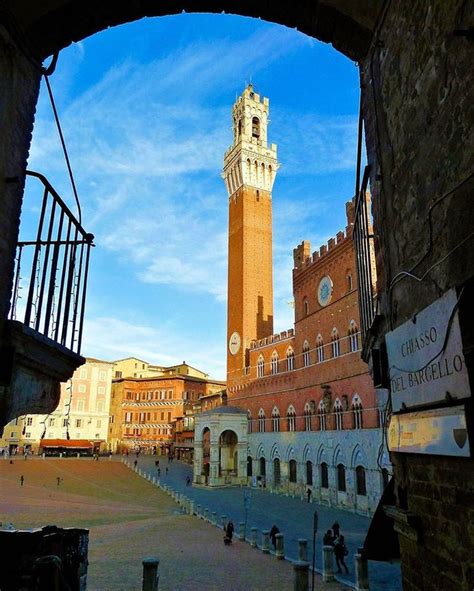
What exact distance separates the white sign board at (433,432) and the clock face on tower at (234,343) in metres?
45.0

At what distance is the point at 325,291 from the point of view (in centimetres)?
3528

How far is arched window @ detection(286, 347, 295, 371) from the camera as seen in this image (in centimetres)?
3950

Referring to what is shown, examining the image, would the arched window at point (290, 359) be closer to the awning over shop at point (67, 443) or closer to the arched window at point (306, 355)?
the arched window at point (306, 355)

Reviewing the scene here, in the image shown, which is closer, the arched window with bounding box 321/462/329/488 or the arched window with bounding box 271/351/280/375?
the arched window with bounding box 321/462/329/488

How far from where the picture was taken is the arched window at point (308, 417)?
113ft


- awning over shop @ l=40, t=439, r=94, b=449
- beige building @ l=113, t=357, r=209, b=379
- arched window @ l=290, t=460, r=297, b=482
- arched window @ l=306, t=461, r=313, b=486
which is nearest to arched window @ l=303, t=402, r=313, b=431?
arched window @ l=306, t=461, r=313, b=486

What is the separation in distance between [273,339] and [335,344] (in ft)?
38.0

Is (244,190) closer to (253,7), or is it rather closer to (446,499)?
(253,7)

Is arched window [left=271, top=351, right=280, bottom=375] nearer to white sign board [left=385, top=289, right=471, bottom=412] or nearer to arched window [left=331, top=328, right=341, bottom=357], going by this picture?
arched window [left=331, top=328, right=341, bottom=357]

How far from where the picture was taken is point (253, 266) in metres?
51.6

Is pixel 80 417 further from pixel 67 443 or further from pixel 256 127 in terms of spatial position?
pixel 256 127

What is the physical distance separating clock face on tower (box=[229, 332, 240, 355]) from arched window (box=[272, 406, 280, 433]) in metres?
9.90

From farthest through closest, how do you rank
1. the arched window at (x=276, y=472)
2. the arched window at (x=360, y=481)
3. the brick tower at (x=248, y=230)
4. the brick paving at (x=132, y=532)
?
the brick tower at (x=248, y=230), the arched window at (x=276, y=472), the arched window at (x=360, y=481), the brick paving at (x=132, y=532)

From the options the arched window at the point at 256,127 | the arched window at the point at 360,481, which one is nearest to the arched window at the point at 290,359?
the arched window at the point at 360,481
